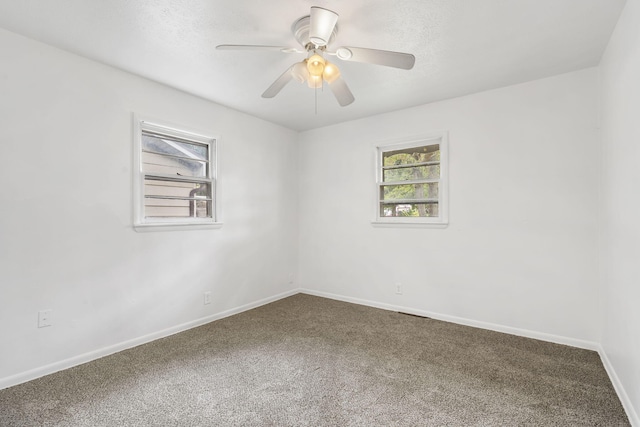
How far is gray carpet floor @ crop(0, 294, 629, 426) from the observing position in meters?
1.77

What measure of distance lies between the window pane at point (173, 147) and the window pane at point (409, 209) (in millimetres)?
2238

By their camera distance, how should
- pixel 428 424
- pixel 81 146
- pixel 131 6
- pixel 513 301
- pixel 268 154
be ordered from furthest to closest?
pixel 268 154 < pixel 513 301 < pixel 81 146 < pixel 131 6 < pixel 428 424

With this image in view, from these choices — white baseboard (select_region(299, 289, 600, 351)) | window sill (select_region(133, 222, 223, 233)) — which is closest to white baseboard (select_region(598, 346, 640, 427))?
white baseboard (select_region(299, 289, 600, 351))

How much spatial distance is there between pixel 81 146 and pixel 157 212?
2.74 ft

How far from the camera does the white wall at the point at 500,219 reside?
106 inches

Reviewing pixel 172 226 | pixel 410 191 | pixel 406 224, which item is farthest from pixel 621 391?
pixel 172 226

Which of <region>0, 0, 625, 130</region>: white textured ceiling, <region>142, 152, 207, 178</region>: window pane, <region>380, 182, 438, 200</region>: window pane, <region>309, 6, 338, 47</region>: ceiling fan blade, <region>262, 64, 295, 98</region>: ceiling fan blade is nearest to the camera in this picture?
<region>309, 6, 338, 47</region>: ceiling fan blade

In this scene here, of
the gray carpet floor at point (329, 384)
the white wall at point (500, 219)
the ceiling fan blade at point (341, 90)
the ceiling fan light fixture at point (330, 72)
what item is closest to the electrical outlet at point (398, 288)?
the white wall at point (500, 219)

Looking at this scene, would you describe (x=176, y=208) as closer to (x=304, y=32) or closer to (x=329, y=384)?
(x=304, y=32)

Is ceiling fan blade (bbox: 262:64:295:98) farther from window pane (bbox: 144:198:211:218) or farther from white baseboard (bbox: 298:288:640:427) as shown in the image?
white baseboard (bbox: 298:288:640:427)

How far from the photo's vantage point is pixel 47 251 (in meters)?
2.26

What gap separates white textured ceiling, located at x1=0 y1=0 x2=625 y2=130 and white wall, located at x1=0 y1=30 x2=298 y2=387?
256mm

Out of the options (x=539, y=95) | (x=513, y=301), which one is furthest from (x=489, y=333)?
(x=539, y=95)

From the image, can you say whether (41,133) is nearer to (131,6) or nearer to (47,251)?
(47,251)
